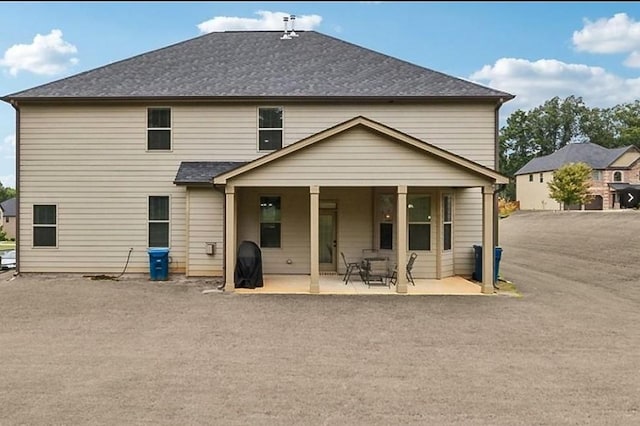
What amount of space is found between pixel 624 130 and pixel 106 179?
7744cm

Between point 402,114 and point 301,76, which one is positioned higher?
point 301,76

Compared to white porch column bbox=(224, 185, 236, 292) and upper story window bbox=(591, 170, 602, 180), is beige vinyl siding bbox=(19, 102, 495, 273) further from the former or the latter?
upper story window bbox=(591, 170, 602, 180)

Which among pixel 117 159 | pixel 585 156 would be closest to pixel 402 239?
pixel 117 159

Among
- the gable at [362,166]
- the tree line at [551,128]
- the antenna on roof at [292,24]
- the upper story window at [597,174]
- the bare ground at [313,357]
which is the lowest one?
the bare ground at [313,357]

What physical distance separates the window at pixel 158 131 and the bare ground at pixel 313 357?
4371 mm

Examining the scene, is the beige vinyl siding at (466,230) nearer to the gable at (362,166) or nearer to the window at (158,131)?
the gable at (362,166)

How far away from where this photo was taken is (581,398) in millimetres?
5027

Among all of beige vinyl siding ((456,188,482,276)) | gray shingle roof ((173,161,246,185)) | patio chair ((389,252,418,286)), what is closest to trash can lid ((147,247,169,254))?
gray shingle roof ((173,161,246,185))

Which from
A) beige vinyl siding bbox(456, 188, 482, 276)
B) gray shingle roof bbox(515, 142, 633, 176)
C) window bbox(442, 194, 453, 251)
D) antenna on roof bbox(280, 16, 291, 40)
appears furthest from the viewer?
gray shingle roof bbox(515, 142, 633, 176)

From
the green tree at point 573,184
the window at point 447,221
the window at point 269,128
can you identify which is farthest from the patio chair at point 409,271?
the green tree at point 573,184

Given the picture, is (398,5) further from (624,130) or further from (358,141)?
(624,130)

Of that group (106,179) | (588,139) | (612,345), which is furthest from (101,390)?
(588,139)

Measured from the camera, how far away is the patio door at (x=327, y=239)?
13.7 metres

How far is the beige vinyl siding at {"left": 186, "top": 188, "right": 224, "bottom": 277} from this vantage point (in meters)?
13.0
